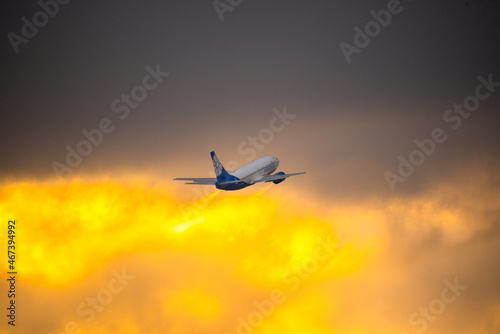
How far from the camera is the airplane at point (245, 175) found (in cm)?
14588

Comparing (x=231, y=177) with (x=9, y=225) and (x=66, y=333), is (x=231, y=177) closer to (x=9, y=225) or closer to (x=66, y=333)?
(x=9, y=225)

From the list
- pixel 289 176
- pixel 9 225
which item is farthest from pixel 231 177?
pixel 9 225

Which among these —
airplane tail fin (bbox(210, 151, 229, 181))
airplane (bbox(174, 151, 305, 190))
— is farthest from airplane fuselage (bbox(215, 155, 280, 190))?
airplane tail fin (bbox(210, 151, 229, 181))

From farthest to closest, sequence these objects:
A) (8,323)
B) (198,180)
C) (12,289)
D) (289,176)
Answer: (8,323)
(12,289)
(289,176)
(198,180)

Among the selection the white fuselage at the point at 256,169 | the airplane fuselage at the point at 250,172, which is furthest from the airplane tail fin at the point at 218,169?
the white fuselage at the point at 256,169

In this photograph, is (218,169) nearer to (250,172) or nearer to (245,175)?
(245,175)

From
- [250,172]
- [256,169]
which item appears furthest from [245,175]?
[256,169]

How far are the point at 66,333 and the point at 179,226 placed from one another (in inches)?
2691

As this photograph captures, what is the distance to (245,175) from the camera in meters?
156

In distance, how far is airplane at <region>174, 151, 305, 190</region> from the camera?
14588cm

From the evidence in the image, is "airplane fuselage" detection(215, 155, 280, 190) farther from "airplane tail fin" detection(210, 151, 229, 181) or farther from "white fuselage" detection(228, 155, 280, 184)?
"airplane tail fin" detection(210, 151, 229, 181)

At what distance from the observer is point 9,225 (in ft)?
541

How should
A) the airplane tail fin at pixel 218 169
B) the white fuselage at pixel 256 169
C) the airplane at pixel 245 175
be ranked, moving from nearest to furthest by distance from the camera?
the airplane at pixel 245 175 → the airplane tail fin at pixel 218 169 → the white fuselage at pixel 256 169

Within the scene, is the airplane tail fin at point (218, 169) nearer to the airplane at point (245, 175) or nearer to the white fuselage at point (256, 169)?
the airplane at point (245, 175)
